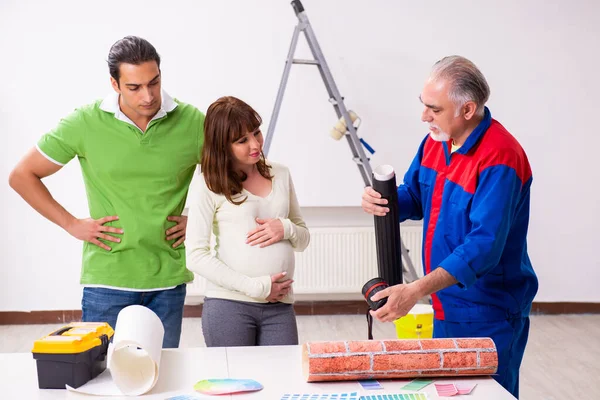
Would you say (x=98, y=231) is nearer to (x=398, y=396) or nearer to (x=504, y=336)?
(x=398, y=396)

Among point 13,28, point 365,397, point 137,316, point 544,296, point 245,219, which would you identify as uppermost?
point 13,28

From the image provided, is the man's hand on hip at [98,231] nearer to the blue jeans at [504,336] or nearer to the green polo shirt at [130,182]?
the green polo shirt at [130,182]

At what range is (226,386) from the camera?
1.73 metres

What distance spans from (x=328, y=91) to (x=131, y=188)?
2.27 meters

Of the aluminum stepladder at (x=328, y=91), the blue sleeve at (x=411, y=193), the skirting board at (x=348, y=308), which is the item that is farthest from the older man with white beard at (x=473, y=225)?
the skirting board at (x=348, y=308)

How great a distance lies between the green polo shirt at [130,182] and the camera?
234 centimetres

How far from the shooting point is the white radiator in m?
5.04

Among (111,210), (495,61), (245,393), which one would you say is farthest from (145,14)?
(245,393)

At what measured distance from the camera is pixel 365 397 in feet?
5.51

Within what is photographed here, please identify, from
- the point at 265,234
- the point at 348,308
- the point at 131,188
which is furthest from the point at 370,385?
the point at 348,308

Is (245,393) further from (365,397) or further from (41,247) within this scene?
(41,247)

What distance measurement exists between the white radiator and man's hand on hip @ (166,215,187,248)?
2.62 metres

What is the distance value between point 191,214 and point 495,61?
3.32 metres

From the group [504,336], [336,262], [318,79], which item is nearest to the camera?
[504,336]
